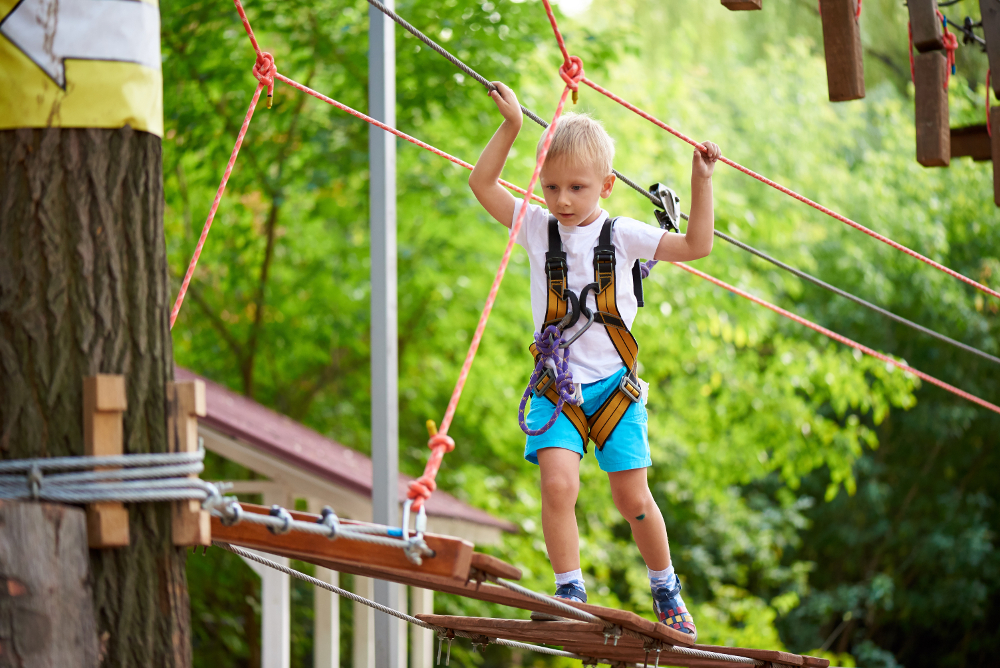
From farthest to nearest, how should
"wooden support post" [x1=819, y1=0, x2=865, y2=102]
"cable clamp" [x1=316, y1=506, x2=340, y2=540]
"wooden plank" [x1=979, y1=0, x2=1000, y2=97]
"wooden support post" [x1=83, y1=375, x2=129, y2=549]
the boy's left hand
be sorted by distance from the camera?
"wooden plank" [x1=979, y1=0, x2=1000, y2=97] → "wooden support post" [x1=819, y1=0, x2=865, y2=102] → the boy's left hand → "cable clamp" [x1=316, y1=506, x2=340, y2=540] → "wooden support post" [x1=83, y1=375, x2=129, y2=549]

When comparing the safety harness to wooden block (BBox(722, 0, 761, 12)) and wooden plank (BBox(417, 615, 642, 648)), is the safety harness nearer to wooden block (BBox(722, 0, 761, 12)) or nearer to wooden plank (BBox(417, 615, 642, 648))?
wooden plank (BBox(417, 615, 642, 648))

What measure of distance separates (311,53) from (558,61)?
1.81m

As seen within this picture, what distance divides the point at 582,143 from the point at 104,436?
1392 millimetres

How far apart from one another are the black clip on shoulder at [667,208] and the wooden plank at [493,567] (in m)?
1.36

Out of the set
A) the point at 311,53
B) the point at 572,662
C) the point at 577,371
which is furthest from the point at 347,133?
the point at 577,371

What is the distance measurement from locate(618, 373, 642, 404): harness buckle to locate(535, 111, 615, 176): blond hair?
1.65 feet

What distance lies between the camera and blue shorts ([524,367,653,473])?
8.29ft

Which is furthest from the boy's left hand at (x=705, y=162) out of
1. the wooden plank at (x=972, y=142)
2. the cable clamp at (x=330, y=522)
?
the wooden plank at (x=972, y=142)

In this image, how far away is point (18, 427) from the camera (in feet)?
4.63

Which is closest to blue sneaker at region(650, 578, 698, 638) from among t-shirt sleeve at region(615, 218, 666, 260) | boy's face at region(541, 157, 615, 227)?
t-shirt sleeve at region(615, 218, 666, 260)

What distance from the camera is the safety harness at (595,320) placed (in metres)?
2.52

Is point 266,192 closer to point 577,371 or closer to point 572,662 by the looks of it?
point 572,662

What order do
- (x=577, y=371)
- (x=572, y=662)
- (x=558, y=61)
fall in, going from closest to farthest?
(x=577, y=371)
(x=558, y=61)
(x=572, y=662)

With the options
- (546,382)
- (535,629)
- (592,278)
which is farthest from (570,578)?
(592,278)
